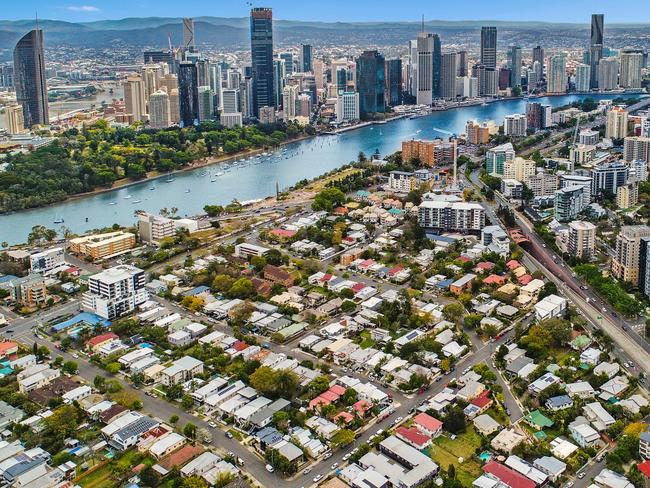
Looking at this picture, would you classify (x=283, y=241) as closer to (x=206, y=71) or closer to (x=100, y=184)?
(x=100, y=184)

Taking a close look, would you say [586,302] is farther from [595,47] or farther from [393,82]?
[595,47]

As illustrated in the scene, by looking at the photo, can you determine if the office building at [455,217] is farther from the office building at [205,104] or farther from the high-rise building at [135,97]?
the high-rise building at [135,97]

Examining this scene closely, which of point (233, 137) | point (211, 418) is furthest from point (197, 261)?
point (233, 137)

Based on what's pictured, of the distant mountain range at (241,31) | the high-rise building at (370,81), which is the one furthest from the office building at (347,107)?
the distant mountain range at (241,31)

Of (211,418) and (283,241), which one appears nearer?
(211,418)

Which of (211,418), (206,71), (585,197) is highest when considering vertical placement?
(206,71)

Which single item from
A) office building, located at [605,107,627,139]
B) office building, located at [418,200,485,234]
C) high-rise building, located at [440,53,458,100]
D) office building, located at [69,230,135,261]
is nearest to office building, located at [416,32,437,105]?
high-rise building, located at [440,53,458,100]

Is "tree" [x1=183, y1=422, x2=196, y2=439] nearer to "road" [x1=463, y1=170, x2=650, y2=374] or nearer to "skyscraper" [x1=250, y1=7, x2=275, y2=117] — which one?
"road" [x1=463, y1=170, x2=650, y2=374]
